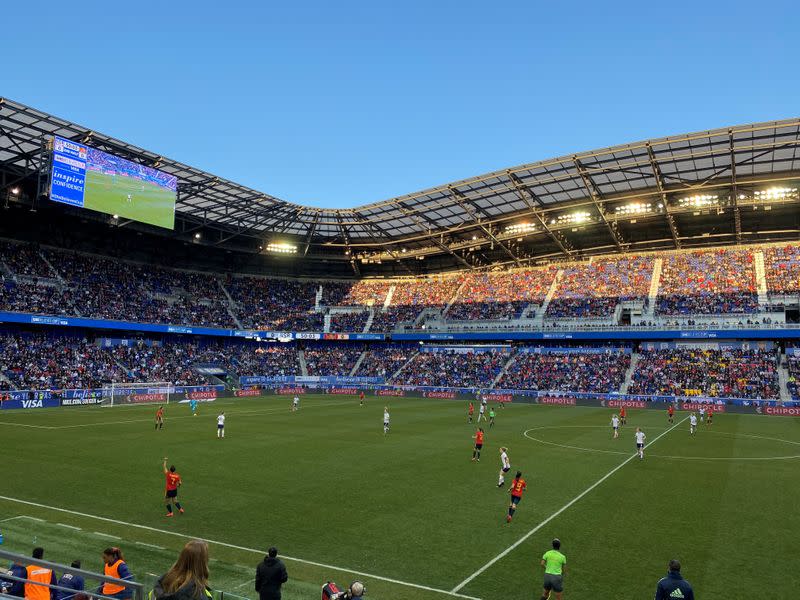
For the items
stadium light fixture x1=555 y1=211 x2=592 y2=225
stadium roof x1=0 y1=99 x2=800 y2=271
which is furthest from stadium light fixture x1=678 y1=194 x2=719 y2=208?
stadium light fixture x1=555 y1=211 x2=592 y2=225

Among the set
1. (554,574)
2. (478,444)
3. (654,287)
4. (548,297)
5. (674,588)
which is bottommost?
(478,444)

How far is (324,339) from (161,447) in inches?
2080

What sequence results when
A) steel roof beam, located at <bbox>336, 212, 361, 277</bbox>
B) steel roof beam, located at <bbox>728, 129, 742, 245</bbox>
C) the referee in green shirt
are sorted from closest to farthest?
the referee in green shirt < steel roof beam, located at <bbox>728, 129, 742, 245</bbox> < steel roof beam, located at <bbox>336, 212, 361, 277</bbox>

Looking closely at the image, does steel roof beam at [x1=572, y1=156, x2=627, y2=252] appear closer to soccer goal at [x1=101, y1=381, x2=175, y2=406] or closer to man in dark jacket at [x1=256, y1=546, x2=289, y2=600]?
soccer goal at [x1=101, y1=381, x2=175, y2=406]

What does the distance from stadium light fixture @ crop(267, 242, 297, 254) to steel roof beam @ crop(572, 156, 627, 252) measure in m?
41.4

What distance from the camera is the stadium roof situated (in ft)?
151

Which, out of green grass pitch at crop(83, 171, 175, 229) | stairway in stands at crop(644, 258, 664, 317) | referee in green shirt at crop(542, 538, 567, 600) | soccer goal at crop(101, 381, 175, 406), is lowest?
soccer goal at crop(101, 381, 175, 406)

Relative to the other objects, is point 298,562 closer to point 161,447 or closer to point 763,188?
point 161,447

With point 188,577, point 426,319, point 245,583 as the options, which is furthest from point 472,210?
point 188,577

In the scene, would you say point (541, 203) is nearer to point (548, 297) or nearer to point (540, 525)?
point (548, 297)

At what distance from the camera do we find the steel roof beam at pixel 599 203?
170 ft

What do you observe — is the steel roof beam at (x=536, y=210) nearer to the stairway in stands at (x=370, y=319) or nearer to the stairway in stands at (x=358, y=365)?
the stairway in stands at (x=370, y=319)

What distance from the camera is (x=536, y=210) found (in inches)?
2392

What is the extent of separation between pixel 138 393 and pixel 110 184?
64.1ft
